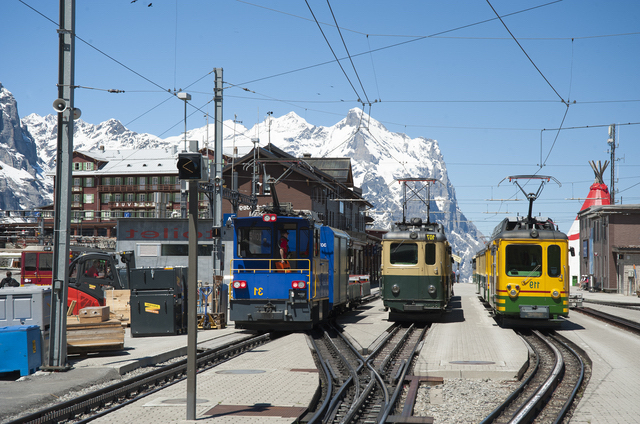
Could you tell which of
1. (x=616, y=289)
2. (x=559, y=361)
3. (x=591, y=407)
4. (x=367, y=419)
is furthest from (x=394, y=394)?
(x=616, y=289)

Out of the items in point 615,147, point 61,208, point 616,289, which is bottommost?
point 616,289

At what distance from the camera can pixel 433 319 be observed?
24.5 m

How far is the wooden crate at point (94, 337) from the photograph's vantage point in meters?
13.5

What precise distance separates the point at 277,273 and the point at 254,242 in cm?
125

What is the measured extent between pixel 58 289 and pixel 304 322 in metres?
7.59

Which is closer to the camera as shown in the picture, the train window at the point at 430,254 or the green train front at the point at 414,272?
the green train front at the point at 414,272

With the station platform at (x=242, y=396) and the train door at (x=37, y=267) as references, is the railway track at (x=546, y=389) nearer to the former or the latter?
the station platform at (x=242, y=396)

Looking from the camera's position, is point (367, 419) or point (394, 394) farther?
point (394, 394)

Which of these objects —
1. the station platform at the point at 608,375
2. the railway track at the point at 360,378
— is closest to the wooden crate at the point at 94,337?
the railway track at the point at 360,378

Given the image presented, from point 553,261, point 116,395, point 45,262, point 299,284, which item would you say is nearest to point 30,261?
point 45,262

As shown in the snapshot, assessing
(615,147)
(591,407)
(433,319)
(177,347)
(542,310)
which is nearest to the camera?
(591,407)

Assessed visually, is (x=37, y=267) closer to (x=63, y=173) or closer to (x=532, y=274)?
(x=532, y=274)

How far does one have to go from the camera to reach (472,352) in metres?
15.0

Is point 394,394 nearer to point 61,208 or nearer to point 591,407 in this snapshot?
point 591,407
